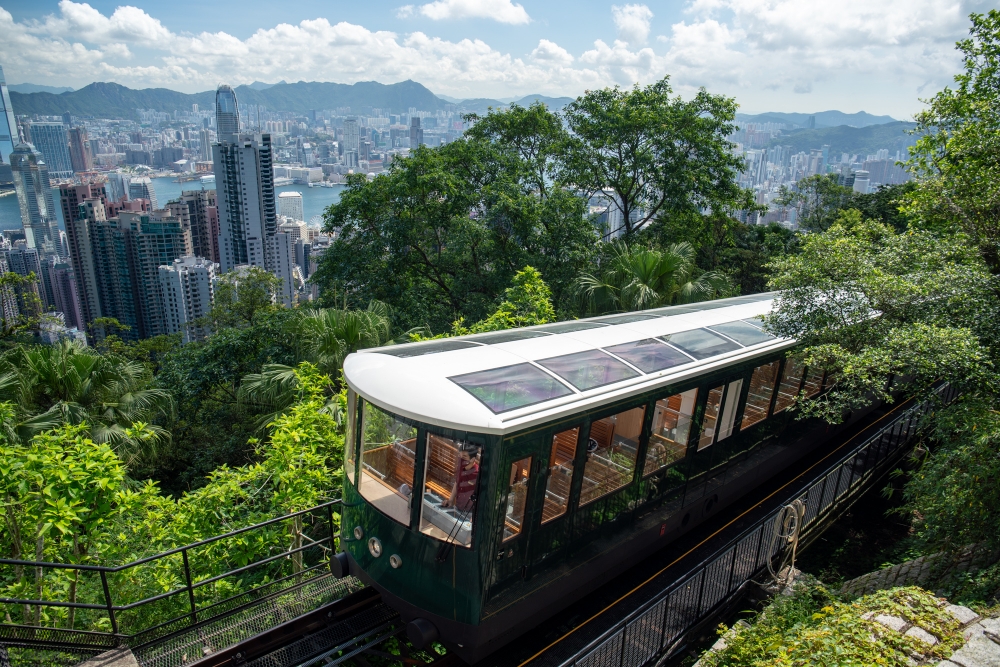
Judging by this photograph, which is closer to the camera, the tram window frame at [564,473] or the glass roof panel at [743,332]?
the tram window frame at [564,473]

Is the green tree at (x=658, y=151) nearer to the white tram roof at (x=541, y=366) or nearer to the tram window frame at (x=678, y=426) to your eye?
the white tram roof at (x=541, y=366)

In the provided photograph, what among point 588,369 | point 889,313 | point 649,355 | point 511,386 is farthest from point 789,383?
point 511,386

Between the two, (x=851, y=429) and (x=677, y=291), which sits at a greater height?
(x=677, y=291)

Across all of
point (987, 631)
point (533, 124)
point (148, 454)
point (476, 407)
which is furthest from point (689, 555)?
point (533, 124)

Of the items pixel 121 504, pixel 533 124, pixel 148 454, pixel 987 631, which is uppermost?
pixel 533 124

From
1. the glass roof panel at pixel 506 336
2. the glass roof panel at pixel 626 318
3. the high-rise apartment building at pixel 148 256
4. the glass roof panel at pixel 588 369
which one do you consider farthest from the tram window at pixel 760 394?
the high-rise apartment building at pixel 148 256

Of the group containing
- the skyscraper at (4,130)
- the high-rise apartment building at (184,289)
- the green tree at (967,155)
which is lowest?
the high-rise apartment building at (184,289)

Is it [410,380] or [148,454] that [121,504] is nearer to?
[410,380]
